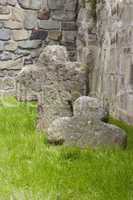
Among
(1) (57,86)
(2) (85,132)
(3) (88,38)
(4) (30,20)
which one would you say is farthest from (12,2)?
(2) (85,132)

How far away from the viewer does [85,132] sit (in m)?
4.18

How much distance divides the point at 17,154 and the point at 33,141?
17.7 inches

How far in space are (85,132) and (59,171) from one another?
0.75 m

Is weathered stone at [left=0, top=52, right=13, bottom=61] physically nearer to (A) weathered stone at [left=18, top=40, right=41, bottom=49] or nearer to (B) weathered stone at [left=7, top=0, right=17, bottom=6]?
(A) weathered stone at [left=18, top=40, right=41, bottom=49]

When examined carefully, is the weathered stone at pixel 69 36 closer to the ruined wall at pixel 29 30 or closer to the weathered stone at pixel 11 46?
the ruined wall at pixel 29 30

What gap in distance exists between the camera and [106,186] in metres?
3.14

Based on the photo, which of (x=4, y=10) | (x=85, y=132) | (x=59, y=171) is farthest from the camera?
(x=4, y=10)

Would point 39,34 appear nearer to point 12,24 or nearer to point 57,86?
point 12,24

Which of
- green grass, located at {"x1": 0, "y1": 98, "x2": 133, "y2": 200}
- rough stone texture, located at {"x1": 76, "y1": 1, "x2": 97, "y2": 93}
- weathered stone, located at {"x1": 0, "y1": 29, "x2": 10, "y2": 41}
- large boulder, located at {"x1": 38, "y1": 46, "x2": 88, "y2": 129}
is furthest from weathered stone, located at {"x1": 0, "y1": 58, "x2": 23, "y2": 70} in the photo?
green grass, located at {"x1": 0, "y1": 98, "x2": 133, "y2": 200}

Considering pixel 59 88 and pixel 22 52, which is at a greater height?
pixel 59 88

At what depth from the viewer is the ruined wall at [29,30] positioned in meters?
8.30

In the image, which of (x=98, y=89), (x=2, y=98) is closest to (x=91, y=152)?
(x=98, y=89)

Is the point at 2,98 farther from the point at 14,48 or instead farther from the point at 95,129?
the point at 95,129

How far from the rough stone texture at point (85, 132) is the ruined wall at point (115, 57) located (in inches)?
40.7
